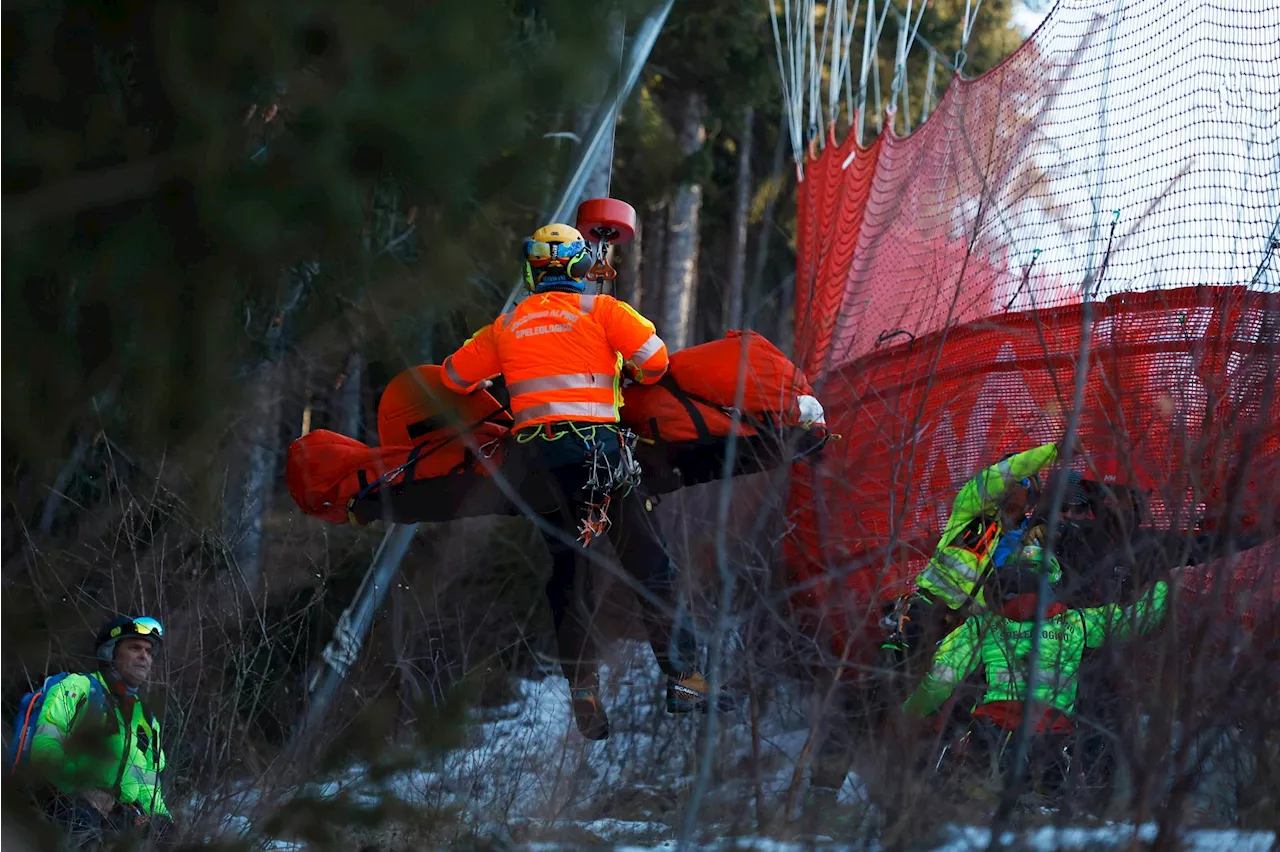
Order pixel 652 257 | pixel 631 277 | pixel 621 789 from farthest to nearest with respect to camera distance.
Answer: pixel 652 257 → pixel 631 277 → pixel 621 789

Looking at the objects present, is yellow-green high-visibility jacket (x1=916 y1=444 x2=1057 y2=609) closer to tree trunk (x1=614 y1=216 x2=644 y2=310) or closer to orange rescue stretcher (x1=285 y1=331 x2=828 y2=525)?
orange rescue stretcher (x1=285 y1=331 x2=828 y2=525)

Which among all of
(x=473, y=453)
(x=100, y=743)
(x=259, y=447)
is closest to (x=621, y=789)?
(x=473, y=453)

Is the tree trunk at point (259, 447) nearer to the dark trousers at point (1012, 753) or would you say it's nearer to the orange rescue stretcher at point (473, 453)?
the orange rescue stretcher at point (473, 453)

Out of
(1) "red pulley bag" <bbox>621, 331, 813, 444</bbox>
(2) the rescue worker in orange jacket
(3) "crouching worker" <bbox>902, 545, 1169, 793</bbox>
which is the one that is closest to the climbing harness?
(2) the rescue worker in orange jacket

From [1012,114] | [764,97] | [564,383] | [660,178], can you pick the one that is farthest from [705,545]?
[764,97]

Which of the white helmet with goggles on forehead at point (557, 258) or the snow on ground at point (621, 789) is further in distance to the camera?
the white helmet with goggles on forehead at point (557, 258)

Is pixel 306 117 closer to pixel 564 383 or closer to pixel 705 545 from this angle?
pixel 564 383

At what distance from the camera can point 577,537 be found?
5234mm

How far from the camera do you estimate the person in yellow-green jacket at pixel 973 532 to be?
4.59 meters

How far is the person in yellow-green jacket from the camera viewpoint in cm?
459

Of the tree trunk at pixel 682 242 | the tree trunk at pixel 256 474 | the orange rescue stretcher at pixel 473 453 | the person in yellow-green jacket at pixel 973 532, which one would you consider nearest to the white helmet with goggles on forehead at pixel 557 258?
the orange rescue stretcher at pixel 473 453

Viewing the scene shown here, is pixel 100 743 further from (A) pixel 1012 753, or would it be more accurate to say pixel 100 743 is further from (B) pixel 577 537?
(B) pixel 577 537

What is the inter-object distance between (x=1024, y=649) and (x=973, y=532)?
19.3 inches

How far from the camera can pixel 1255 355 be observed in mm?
3795
